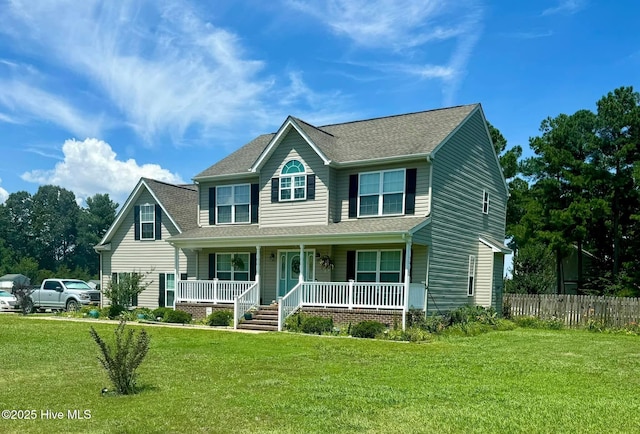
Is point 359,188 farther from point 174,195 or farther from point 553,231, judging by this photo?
point 553,231

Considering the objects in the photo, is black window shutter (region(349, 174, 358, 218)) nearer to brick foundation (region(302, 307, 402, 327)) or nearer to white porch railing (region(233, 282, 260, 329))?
brick foundation (region(302, 307, 402, 327))

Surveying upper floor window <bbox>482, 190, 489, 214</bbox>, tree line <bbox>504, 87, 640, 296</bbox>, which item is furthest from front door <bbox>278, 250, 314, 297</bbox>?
tree line <bbox>504, 87, 640, 296</bbox>

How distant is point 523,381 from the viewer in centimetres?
947

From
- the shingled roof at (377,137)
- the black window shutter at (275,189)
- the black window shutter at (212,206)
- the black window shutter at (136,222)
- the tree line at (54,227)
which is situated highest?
the shingled roof at (377,137)

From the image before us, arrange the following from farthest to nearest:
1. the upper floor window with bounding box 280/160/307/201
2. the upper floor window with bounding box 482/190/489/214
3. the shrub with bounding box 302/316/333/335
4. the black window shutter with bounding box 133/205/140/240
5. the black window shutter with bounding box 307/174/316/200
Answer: the black window shutter with bounding box 133/205/140/240 → the upper floor window with bounding box 482/190/489/214 → the upper floor window with bounding box 280/160/307/201 → the black window shutter with bounding box 307/174/316/200 → the shrub with bounding box 302/316/333/335

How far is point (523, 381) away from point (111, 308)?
18.5 m

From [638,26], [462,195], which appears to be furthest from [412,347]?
[638,26]

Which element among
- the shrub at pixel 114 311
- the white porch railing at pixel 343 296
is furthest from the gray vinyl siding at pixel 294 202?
the shrub at pixel 114 311

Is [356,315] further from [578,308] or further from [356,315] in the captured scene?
[578,308]

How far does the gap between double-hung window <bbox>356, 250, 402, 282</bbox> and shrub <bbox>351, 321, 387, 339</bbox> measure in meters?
2.83

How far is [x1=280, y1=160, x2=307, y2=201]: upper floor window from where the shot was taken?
21000 mm

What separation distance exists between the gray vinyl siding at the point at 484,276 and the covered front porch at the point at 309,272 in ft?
14.6

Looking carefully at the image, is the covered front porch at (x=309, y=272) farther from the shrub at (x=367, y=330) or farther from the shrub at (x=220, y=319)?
the shrub at (x=367, y=330)

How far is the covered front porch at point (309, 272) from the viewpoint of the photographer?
18.1 meters
